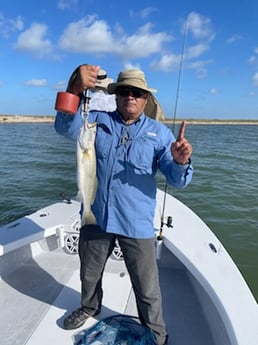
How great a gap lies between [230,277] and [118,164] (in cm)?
145

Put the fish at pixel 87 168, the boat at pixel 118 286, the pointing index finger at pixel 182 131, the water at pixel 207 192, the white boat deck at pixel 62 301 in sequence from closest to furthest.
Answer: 1. the pointing index finger at pixel 182 131
2. the fish at pixel 87 168
3. the boat at pixel 118 286
4. the white boat deck at pixel 62 301
5. the water at pixel 207 192

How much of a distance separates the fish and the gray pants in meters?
0.24

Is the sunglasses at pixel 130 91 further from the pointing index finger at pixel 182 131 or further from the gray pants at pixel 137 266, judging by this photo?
the gray pants at pixel 137 266

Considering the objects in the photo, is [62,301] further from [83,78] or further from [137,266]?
[83,78]

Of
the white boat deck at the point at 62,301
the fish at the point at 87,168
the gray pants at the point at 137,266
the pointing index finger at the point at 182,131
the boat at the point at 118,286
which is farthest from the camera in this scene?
the white boat deck at the point at 62,301

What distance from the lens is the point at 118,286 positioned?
11.1ft

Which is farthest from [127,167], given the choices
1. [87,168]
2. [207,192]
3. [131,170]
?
[207,192]

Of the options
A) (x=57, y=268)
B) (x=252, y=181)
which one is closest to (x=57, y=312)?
(x=57, y=268)

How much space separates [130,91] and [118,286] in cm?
225

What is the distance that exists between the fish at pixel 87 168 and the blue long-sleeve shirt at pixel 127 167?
0.11 m

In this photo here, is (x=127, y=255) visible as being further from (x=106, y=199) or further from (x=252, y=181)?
(x=252, y=181)

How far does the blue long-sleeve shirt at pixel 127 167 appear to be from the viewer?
2.19 m

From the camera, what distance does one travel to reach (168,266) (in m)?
3.89

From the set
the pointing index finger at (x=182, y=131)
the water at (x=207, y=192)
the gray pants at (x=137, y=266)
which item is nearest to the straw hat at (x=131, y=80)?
the pointing index finger at (x=182, y=131)
